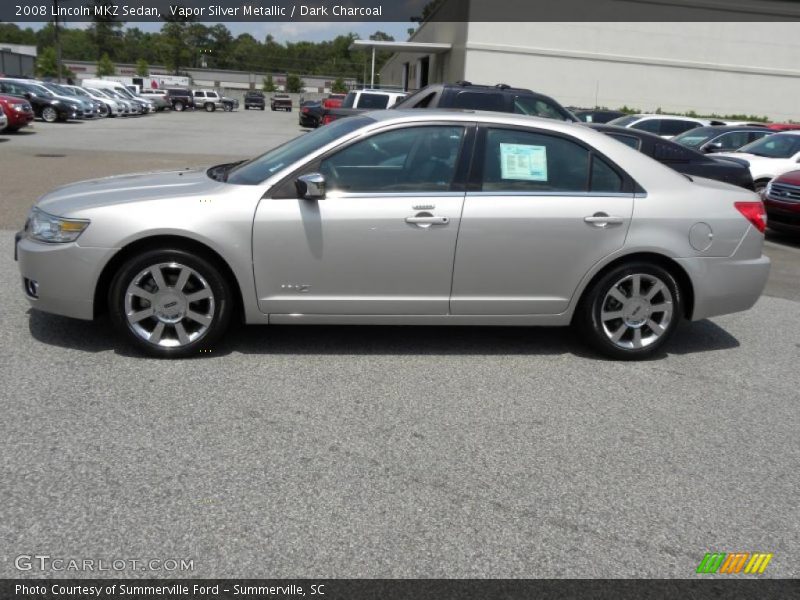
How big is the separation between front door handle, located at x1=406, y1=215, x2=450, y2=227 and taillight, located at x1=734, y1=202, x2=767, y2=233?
222 cm

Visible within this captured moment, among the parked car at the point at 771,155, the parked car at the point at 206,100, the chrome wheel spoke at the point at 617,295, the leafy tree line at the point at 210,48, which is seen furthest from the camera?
the leafy tree line at the point at 210,48

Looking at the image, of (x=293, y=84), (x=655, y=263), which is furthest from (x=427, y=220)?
(x=293, y=84)

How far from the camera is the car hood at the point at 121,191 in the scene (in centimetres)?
489

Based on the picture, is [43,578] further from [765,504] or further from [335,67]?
[335,67]

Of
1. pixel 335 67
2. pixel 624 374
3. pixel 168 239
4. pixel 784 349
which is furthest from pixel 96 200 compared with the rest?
pixel 335 67

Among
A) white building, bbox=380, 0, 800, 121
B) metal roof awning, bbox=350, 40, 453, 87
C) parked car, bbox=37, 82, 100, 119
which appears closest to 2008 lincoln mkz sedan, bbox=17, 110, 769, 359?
parked car, bbox=37, 82, 100, 119

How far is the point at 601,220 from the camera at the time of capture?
522cm

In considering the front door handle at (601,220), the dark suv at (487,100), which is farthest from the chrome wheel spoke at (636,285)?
the dark suv at (487,100)

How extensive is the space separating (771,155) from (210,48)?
14014cm

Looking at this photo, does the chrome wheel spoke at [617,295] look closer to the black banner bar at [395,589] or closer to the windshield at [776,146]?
the black banner bar at [395,589]

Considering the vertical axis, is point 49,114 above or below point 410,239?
above

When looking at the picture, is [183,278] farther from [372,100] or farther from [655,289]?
[372,100]

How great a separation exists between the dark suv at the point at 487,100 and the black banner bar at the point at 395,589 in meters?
9.81

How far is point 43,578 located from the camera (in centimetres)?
275
